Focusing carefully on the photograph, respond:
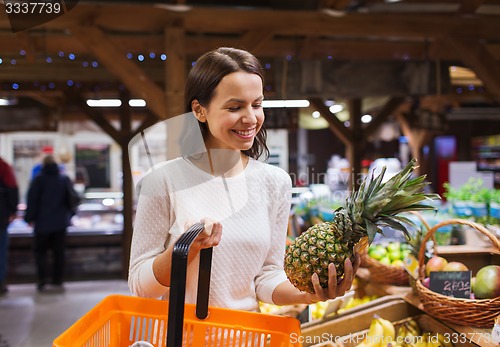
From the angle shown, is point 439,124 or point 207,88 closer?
point 207,88

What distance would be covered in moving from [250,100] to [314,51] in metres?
4.04

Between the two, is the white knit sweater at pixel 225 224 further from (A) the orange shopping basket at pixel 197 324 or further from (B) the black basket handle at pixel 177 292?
(B) the black basket handle at pixel 177 292

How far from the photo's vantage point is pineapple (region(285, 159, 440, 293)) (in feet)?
3.64

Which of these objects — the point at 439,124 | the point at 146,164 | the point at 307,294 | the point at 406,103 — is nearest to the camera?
the point at 307,294

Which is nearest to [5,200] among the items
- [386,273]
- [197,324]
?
[386,273]

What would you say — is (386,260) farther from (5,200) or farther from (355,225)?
(5,200)

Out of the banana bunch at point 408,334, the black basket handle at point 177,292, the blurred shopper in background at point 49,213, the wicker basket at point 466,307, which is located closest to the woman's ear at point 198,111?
the black basket handle at point 177,292

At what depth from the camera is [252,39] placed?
4.12 meters

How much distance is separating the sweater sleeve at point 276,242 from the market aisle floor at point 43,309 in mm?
2293

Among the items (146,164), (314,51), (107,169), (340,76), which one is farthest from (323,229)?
(107,169)

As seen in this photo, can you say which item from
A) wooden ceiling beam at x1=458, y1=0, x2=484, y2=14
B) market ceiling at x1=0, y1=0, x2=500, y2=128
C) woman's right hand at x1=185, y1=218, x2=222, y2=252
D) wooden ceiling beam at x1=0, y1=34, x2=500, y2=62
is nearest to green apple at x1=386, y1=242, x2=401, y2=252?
market ceiling at x1=0, y1=0, x2=500, y2=128

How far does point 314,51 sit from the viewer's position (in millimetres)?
4984

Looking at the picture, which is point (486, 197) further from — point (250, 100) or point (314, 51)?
point (250, 100)

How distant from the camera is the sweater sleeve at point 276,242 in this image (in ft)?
4.28
